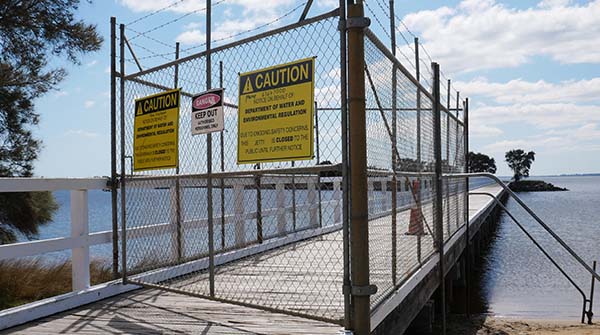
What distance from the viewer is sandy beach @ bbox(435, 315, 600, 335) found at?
11031mm

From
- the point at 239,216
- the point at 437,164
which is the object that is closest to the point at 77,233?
the point at 239,216

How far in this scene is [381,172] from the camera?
→ 475 centimetres

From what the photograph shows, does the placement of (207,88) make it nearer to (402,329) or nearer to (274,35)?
(274,35)

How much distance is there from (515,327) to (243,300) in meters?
7.82

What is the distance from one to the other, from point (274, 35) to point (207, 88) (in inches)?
42.0

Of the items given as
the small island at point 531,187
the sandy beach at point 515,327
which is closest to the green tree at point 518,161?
the small island at point 531,187

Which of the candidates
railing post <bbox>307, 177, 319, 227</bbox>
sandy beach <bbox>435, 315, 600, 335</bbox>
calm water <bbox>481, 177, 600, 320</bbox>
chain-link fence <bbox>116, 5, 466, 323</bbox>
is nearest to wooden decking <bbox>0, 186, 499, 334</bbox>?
chain-link fence <bbox>116, 5, 466, 323</bbox>

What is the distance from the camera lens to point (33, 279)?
387 inches

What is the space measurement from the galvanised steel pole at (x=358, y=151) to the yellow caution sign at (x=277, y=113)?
13.8 inches

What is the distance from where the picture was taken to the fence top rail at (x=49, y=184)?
17.4 ft

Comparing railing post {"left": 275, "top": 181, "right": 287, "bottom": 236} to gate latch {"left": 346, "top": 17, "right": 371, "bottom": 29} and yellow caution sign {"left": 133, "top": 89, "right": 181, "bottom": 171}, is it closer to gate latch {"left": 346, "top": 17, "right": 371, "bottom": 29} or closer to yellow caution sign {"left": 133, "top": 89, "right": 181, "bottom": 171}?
yellow caution sign {"left": 133, "top": 89, "right": 181, "bottom": 171}

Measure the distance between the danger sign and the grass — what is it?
5026 millimetres

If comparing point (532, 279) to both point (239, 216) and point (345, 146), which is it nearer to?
point (239, 216)

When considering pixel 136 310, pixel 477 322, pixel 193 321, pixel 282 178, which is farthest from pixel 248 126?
pixel 477 322
